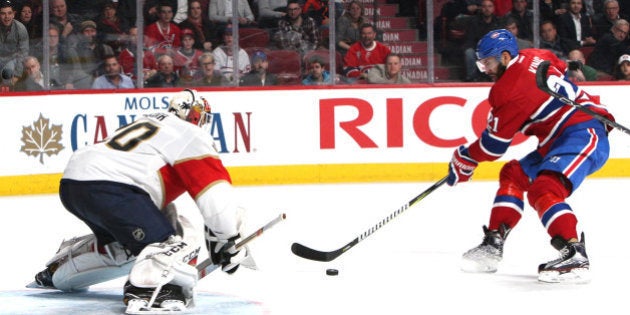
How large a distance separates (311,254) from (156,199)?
1.05 metres

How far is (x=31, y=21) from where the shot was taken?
8602 mm

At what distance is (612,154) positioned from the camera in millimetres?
9055

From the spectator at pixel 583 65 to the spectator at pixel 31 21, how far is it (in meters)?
4.04

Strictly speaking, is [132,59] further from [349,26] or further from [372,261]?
[372,261]

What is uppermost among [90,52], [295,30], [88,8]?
[88,8]

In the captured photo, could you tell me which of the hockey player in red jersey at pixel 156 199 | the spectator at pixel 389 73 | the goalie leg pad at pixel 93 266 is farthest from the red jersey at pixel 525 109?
the spectator at pixel 389 73

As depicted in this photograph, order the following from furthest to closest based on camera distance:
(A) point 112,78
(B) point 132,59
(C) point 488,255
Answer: (B) point 132,59, (A) point 112,78, (C) point 488,255

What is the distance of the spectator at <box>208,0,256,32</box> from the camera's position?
9039mm

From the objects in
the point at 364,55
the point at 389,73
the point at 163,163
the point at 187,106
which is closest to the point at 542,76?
the point at 187,106

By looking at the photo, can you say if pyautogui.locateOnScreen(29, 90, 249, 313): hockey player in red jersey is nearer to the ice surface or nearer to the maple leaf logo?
the ice surface

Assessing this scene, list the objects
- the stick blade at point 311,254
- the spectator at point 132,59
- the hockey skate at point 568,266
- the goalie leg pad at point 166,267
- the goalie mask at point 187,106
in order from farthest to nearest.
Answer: the spectator at point 132,59
the stick blade at point 311,254
the hockey skate at point 568,266
the goalie mask at point 187,106
the goalie leg pad at point 166,267

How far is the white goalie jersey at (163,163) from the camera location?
414 centimetres

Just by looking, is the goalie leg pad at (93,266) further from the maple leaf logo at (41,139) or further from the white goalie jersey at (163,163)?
the maple leaf logo at (41,139)

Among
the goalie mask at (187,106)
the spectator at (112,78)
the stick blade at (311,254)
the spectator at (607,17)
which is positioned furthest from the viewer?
the spectator at (607,17)
